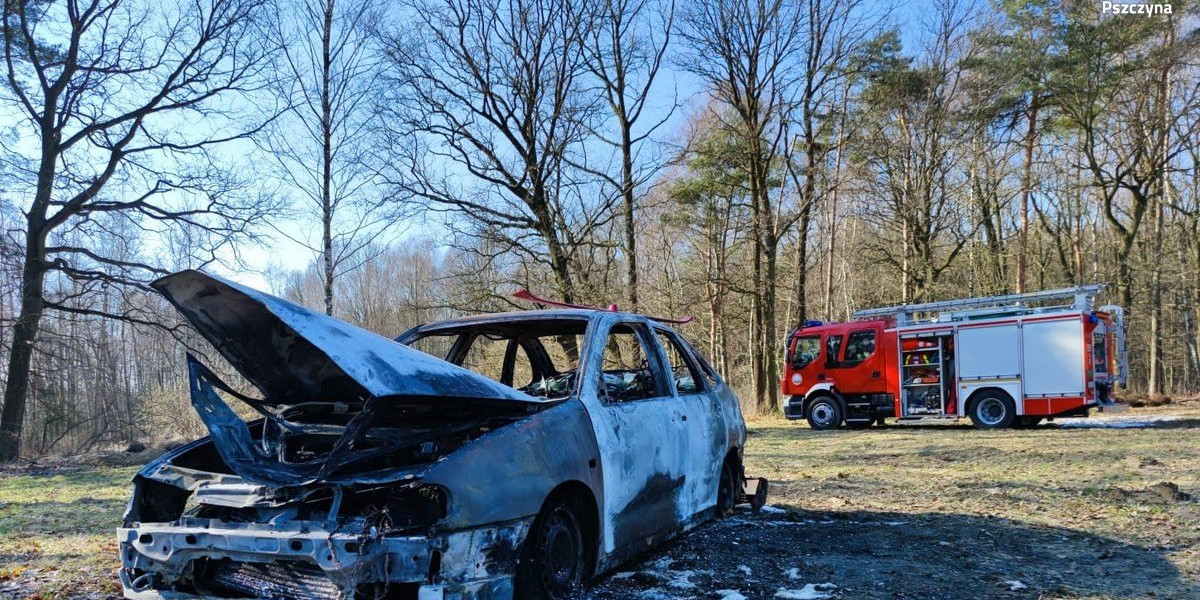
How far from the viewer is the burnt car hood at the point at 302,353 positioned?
11.4 ft

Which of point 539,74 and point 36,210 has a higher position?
point 539,74

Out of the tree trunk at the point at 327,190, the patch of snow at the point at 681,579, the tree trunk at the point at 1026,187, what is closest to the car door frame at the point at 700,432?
the patch of snow at the point at 681,579

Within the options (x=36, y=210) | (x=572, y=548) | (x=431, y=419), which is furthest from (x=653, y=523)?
(x=36, y=210)

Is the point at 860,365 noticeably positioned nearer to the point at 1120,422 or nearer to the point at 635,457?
the point at 1120,422

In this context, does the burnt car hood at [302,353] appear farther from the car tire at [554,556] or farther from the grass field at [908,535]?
the grass field at [908,535]

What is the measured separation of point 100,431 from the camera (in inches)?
952

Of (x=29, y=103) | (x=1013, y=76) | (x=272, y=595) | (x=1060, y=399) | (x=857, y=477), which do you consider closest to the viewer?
(x=272, y=595)

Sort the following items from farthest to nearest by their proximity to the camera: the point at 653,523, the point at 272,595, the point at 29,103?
the point at 29,103
the point at 653,523
the point at 272,595

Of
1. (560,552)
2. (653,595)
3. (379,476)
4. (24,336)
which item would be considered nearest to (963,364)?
(653,595)

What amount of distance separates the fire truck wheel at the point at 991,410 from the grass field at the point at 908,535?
571 centimetres

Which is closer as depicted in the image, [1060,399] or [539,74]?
[1060,399]

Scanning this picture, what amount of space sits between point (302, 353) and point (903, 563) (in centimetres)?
395

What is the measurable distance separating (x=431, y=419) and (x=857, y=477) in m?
6.84

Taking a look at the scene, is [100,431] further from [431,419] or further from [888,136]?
[888,136]
